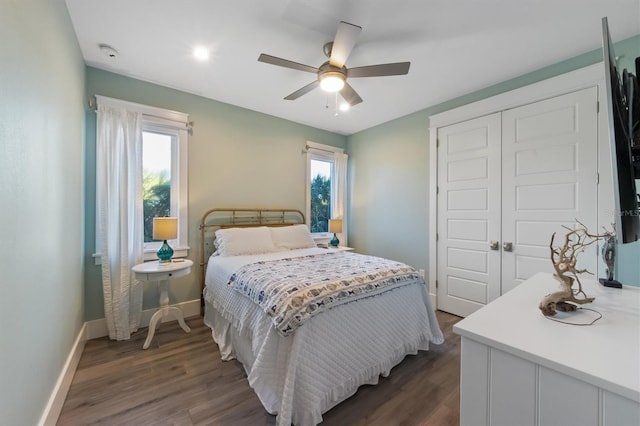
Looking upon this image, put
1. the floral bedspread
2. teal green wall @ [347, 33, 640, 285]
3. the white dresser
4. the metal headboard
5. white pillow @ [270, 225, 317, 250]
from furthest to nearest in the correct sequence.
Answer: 1. teal green wall @ [347, 33, 640, 285]
2. white pillow @ [270, 225, 317, 250]
3. the metal headboard
4. the floral bedspread
5. the white dresser

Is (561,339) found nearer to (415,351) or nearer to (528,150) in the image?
(415,351)

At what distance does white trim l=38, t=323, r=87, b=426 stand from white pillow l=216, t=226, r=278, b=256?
1.38 m

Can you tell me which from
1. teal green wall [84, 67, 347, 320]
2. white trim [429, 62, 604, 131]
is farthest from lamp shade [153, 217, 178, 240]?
white trim [429, 62, 604, 131]

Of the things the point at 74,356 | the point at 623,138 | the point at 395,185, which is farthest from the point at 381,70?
the point at 74,356

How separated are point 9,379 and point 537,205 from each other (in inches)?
152

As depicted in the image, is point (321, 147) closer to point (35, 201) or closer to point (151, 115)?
point (151, 115)

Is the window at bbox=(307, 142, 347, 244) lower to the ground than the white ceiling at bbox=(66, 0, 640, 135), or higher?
lower

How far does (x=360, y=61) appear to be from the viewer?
96.3 inches

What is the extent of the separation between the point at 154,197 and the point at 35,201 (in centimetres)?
175

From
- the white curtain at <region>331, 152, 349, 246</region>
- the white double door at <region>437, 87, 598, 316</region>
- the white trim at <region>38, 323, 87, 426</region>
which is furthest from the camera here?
the white curtain at <region>331, 152, 349, 246</region>

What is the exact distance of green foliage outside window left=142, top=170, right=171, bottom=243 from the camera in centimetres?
292

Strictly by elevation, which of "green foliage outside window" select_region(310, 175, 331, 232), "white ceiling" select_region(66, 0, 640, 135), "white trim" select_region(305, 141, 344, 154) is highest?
"white ceiling" select_region(66, 0, 640, 135)

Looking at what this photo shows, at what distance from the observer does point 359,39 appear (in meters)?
2.13

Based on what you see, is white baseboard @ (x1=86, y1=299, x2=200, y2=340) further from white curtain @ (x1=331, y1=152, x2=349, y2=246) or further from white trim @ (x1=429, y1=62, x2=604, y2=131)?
white trim @ (x1=429, y1=62, x2=604, y2=131)
